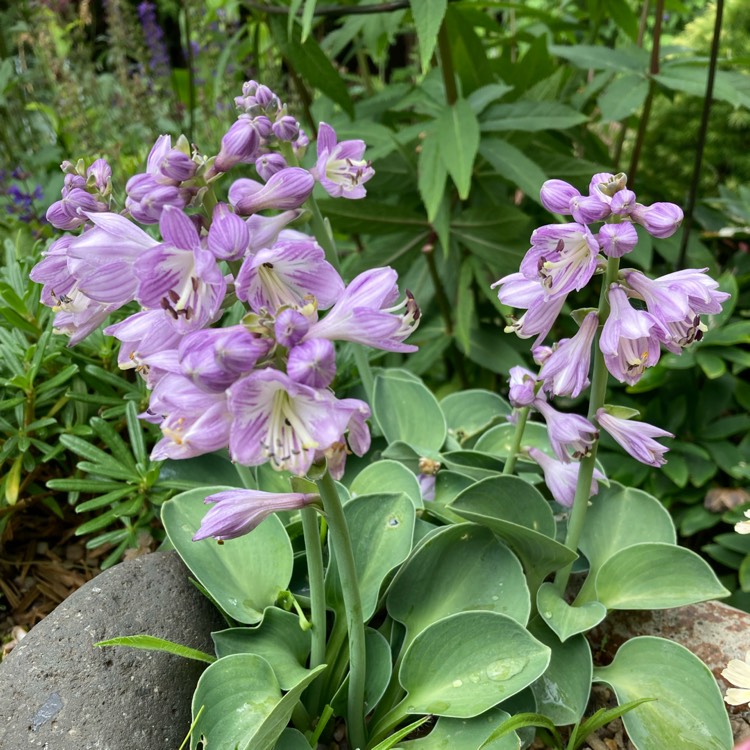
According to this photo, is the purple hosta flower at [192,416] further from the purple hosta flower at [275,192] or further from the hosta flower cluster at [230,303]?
the purple hosta flower at [275,192]

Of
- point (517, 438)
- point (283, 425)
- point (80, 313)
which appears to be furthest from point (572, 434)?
point (80, 313)

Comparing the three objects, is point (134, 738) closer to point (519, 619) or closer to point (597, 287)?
point (519, 619)

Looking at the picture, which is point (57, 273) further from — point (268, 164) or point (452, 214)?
point (452, 214)

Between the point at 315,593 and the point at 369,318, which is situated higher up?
the point at 369,318

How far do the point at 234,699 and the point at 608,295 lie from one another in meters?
0.83

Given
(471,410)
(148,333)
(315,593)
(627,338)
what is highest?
(148,333)

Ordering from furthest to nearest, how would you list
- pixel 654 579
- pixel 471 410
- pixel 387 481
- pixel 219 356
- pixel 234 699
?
pixel 471 410
pixel 387 481
pixel 654 579
pixel 234 699
pixel 219 356

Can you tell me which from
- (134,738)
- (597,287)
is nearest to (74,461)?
(134,738)

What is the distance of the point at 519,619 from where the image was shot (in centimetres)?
126

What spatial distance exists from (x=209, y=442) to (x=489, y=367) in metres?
1.56

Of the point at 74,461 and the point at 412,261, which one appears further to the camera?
the point at 412,261

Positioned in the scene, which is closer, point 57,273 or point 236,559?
point 57,273

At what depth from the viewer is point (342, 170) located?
1.34m

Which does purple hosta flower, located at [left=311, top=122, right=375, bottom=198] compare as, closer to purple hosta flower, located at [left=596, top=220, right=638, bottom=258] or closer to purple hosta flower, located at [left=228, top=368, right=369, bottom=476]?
purple hosta flower, located at [left=596, top=220, right=638, bottom=258]
